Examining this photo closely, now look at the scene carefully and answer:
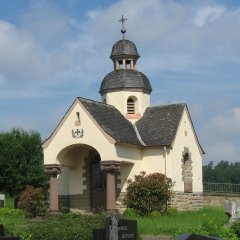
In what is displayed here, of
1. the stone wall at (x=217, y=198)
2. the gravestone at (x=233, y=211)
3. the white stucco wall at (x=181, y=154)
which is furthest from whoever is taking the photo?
the stone wall at (x=217, y=198)

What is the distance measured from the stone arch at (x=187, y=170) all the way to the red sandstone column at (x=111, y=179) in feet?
17.0

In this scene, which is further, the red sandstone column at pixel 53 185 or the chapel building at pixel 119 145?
the red sandstone column at pixel 53 185

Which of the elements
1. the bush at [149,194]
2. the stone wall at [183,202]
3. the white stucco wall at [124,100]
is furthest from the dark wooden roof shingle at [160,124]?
the stone wall at [183,202]

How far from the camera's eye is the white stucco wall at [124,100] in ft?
114

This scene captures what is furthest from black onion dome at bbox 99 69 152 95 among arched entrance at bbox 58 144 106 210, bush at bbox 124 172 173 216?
bush at bbox 124 172 173 216

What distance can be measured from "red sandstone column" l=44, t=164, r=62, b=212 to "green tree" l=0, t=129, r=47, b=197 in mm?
5033

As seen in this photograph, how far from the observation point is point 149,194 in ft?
101

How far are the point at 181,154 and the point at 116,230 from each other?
63.1ft

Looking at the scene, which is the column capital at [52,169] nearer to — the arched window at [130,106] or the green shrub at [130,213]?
the green shrub at [130,213]

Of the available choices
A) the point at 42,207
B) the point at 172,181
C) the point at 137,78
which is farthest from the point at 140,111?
the point at 42,207

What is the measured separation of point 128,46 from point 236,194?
511 inches

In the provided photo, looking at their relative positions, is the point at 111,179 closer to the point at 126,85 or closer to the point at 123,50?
the point at 126,85

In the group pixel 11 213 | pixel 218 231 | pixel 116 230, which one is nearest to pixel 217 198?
pixel 11 213

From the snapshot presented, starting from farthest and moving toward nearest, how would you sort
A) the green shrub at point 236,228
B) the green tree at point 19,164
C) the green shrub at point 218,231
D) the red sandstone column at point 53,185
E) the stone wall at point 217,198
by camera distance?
1. the stone wall at point 217,198
2. the green tree at point 19,164
3. the red sandstone column at point 53,185
4. the green shrub at point 236,228
5. the green shrub at point 218,231
